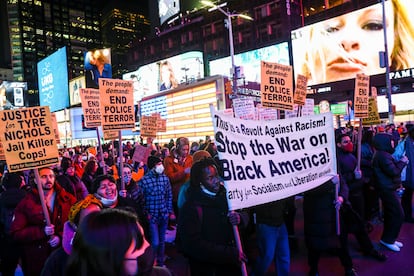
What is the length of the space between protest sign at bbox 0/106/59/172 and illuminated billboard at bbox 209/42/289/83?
3824cm

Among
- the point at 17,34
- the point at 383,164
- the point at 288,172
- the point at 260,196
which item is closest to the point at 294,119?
the point at 288,172

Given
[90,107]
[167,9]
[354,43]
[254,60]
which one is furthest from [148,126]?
[254,60]

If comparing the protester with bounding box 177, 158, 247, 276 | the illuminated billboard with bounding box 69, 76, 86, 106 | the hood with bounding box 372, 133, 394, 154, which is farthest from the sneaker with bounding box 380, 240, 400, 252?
the illuminated billboard with bounding box 69, 76, 86, 106

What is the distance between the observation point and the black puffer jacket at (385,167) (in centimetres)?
588

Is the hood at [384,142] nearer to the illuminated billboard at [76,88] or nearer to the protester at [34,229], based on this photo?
the protester at [34,229]

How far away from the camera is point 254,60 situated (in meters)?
47.2

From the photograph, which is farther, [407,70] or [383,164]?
[407,70]

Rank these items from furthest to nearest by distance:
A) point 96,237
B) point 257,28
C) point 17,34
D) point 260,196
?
point 17,34 → point 257,28 → point 260,196 → point 96,237

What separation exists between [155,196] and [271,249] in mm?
2140

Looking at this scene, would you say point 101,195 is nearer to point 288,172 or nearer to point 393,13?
point 288,172

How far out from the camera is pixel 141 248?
6.18 ft

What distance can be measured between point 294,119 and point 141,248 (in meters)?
3.06

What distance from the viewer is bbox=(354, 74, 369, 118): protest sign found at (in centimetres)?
708

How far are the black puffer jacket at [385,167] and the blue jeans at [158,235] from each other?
344cm
